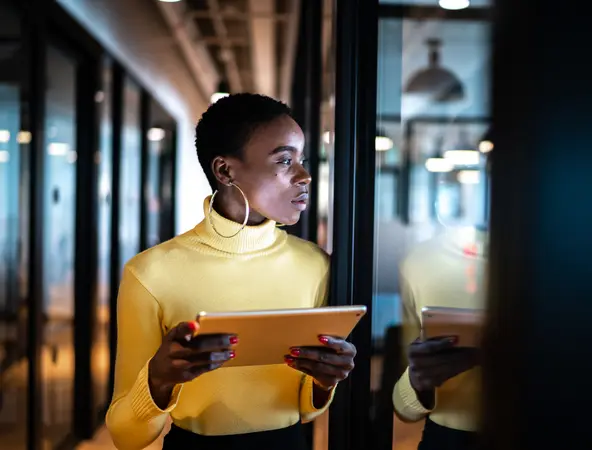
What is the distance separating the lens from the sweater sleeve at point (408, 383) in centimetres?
96

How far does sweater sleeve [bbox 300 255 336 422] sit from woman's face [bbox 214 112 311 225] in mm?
140

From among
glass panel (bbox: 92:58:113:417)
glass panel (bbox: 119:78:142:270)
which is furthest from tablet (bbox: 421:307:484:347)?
glass panel (bbox: 92:58:113:417)

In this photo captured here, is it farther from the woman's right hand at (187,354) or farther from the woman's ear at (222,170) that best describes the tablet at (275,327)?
the woman's ear at (222,170)

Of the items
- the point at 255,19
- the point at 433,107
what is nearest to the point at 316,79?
the point at 433,107

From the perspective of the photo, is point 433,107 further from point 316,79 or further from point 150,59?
point 150,59

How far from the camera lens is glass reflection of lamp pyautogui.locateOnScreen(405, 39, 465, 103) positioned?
2.52 ft

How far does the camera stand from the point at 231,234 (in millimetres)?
1088

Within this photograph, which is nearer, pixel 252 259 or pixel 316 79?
pixel 252 259

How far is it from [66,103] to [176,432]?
2.26m

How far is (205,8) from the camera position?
11.6 ft

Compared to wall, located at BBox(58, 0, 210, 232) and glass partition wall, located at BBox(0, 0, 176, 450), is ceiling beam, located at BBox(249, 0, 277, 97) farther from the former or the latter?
glass partition wall, located at BBox(0, 0, 176, 450)

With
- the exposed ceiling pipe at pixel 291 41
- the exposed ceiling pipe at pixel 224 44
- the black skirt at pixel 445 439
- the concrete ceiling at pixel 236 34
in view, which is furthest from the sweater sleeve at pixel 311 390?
the exposed ceiling pipe at pixel 224 44

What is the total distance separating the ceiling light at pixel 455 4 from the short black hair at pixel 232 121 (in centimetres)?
35

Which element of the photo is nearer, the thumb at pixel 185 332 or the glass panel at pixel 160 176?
the thumb at pixel 185 332
